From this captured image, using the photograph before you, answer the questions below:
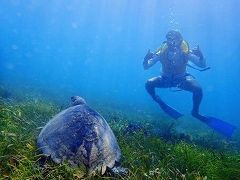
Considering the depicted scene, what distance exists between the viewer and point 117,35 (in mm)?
158250

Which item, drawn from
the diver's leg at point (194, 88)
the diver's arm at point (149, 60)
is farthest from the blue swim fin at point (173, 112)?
the diver's arm at point (149, 60)

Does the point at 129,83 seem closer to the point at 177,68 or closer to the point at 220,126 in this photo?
the point at 177,68

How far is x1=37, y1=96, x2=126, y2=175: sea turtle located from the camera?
15.6 feet

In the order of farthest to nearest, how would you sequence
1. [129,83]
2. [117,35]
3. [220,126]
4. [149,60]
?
[117,35], [129,83], [149,60], [220,126]

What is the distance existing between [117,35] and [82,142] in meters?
155

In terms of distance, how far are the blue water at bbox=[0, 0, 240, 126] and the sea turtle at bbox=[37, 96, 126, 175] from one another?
87.4 metres

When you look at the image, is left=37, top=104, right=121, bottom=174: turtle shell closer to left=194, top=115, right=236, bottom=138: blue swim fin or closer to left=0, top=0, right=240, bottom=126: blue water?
left=194, top=115, right=236, bottom=138: blue swim fin

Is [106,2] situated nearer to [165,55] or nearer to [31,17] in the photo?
[31,17]

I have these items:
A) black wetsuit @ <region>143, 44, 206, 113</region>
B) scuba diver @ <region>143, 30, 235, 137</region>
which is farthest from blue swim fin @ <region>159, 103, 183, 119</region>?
black wetsuit @ <region>143, 44, 206, 113</region>

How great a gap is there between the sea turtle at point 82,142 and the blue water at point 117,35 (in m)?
87.4

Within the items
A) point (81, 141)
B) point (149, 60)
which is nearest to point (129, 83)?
point (149, 60)

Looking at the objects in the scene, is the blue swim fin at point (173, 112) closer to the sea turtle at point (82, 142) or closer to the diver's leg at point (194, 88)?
the diver's leg at point (194, 88)

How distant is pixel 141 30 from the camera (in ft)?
451

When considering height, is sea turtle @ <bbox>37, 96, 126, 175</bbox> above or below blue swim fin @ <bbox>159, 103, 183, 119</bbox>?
above
